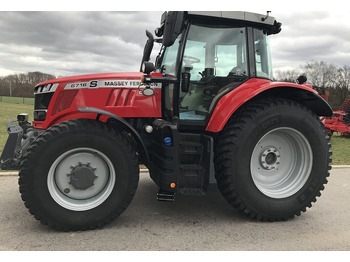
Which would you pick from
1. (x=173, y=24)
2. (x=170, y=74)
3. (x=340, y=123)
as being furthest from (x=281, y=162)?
(x=340, y=123)

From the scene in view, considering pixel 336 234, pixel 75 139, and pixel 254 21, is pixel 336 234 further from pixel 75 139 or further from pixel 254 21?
pixel 75 139

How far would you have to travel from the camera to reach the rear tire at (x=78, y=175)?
9.93 ft

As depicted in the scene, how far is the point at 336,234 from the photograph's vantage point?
10.6 feet

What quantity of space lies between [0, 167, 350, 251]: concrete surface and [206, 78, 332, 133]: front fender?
3.44ft

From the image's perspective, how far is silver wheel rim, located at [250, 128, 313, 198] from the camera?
3658 millimetres

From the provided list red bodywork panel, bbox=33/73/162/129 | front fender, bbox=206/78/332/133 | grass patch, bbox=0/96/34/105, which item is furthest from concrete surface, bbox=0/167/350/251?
grass patch, bbox=0/96/34/105

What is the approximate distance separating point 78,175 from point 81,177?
36 mm

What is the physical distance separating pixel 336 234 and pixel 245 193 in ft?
3.26

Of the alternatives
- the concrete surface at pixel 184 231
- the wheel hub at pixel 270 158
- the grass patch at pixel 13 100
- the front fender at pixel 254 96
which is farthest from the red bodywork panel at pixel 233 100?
the grass patch at pixel 13 100

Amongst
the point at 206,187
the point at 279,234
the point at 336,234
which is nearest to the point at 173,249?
the point at 206,187

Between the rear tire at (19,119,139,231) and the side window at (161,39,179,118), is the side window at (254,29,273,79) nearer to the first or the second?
the side window at (161,39,179,118)

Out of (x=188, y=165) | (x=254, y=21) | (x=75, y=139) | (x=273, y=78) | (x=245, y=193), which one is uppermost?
(x=254, y=21)

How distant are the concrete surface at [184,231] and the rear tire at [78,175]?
0.61 feet

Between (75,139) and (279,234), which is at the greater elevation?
(75,139)
